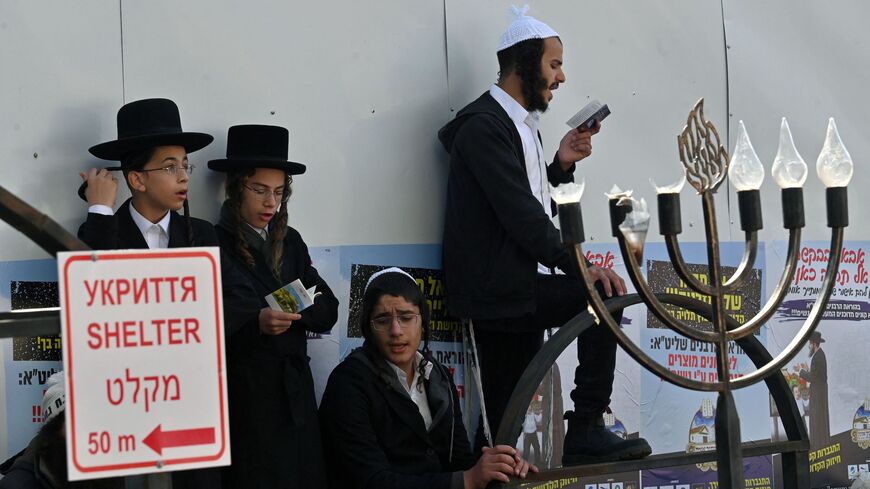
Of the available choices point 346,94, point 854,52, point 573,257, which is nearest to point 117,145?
point 346,94

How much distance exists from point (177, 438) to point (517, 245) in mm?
2221

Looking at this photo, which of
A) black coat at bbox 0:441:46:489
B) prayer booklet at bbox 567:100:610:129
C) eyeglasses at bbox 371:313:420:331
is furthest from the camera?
prayer booklet at bbox 567:100:610:129

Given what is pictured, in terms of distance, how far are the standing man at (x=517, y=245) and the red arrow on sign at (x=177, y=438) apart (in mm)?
2020

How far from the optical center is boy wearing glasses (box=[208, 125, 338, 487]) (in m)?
3.71

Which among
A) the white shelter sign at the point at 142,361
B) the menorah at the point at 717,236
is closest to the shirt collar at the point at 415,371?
the menorah at the point at 717,236

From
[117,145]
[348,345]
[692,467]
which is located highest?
[117,145]

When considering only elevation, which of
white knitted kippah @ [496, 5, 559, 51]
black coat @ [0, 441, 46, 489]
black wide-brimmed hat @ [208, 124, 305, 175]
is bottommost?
black coat @ [0, 441, 46, 489]

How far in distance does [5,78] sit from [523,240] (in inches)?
63.1

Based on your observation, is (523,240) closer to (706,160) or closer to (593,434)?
(593,434)

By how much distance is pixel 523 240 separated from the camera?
4008 millimetres

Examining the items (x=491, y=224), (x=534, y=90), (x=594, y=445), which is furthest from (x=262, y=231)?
(x=594, y=445)

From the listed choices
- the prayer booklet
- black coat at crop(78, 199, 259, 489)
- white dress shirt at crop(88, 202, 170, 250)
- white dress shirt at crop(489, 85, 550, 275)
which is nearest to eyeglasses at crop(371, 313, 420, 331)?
black coat at crop(78, 199, 259, 489)

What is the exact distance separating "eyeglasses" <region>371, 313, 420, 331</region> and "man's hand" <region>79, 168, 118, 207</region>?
0.90 m

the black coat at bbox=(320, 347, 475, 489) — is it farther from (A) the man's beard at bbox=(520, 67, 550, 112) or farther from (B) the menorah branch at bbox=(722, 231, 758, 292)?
(B) the menorah branch at bbox=(722, 231, 758, 292)
